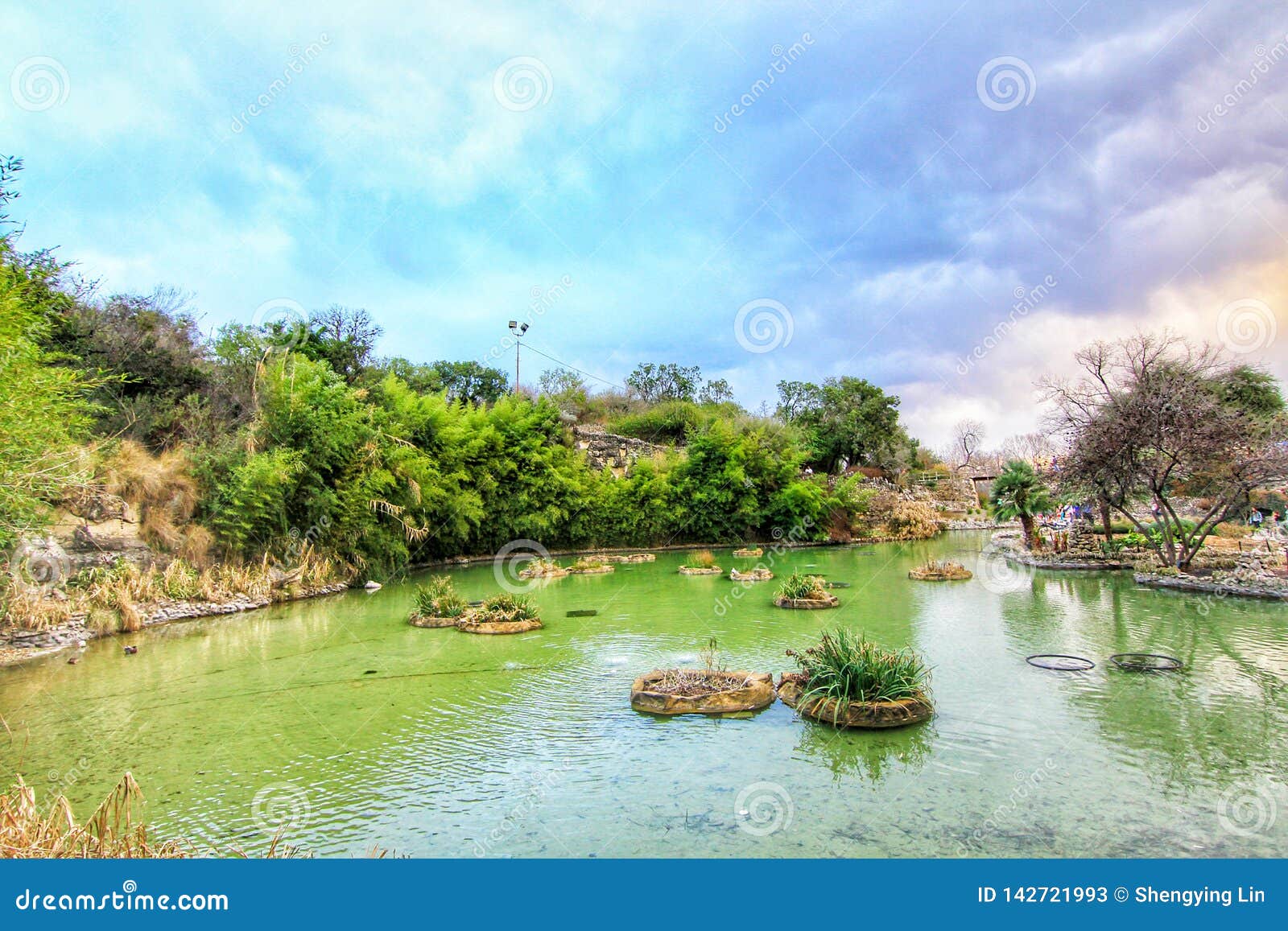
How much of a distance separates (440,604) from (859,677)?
7.60 m

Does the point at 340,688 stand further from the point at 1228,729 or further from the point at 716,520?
the point at 716,520

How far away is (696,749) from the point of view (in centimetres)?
549

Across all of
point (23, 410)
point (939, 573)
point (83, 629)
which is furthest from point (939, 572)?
point (83, 629)

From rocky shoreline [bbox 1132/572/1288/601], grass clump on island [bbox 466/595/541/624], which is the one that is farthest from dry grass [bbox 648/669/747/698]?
rocky shoreline [bbox 1132/572/1288/601]

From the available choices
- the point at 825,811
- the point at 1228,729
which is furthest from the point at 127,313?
the point at 1228,729

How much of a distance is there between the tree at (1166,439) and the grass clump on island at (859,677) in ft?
37.5

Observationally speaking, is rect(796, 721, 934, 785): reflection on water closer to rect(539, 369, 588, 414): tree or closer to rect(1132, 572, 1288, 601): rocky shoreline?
rect(1132, 572, 1288, 601): rocky shoreline

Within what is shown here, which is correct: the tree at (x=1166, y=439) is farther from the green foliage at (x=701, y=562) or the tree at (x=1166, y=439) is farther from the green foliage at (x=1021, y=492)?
the green foliage at (x=701, y=562)

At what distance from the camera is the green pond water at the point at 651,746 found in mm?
4082

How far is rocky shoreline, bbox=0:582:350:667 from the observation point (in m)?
9.55

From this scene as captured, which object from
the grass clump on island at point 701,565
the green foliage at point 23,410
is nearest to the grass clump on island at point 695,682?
the green foliage at point 23,410

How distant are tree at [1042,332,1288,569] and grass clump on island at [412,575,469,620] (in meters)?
14.1

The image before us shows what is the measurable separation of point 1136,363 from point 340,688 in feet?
53.8

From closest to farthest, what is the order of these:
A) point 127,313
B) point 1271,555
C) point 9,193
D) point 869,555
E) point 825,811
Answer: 1. point 825,811
2. point 9,193
3. point 1271,555
4. point 127,313
5. point 869,555
